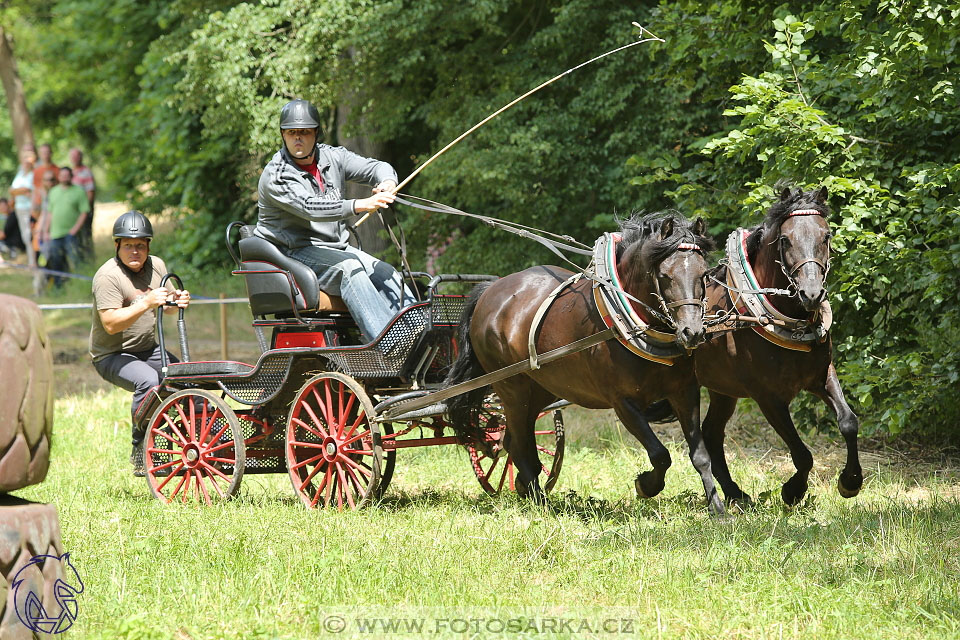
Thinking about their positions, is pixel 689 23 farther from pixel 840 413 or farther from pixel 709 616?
pixel 709 616

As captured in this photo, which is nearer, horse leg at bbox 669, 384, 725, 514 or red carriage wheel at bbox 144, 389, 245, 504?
horse leg at bbox 669, 384, 725, 514

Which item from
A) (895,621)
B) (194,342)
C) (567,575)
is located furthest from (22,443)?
(194,342)

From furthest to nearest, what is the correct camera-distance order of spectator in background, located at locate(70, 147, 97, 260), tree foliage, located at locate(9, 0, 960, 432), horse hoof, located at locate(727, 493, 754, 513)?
spectator in background, located at locate(70, 147, 97, 260), tree foliage, located at locate(9, 0, 960, 432), horse hoof, located at locate(727, 493, 754, 513)

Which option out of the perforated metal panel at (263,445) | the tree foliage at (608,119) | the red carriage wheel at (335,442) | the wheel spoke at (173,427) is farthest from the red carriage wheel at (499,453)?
the tree foliage at (608,119)

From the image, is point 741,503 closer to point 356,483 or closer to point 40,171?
point 356,483

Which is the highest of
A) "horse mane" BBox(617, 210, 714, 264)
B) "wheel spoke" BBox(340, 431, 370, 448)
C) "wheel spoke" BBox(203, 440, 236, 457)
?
"horse mane" BBox(617, 210, 714, 264)

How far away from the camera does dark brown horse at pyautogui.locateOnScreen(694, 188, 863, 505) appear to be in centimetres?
Answer: 615

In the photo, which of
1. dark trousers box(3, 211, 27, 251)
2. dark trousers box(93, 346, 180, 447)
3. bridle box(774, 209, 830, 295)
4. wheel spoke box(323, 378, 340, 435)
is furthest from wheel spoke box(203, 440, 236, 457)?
dark trousers box(3, 211, 27, 251)

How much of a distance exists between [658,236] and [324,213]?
2.09 m

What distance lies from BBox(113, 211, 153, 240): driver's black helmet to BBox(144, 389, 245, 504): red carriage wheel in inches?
44.5

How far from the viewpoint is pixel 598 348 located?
627cm

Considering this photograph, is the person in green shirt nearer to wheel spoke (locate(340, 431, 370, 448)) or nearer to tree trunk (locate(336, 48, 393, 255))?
tree trunk (locate(336, 48, 393, 255))

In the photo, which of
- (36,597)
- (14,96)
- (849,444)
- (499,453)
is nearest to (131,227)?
(499,453)

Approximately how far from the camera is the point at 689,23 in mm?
9117
